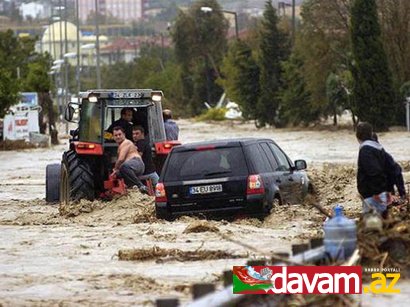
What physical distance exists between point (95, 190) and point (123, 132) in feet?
3.53

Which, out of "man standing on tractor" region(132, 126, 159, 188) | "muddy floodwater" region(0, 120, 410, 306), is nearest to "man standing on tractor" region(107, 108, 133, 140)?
"man standing on tractor" region(132, 126, 159, 188)

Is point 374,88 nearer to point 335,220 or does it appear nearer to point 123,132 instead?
point 123,132

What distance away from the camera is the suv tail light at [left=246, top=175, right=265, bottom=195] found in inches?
749

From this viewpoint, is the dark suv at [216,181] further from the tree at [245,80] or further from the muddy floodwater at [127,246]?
the tree at [245,80]

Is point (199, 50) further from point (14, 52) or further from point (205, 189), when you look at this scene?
point (205, 189)

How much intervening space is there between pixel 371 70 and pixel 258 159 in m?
41.3

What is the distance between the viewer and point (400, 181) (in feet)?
50.8

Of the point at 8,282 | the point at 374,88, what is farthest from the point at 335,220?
the point at 374,88

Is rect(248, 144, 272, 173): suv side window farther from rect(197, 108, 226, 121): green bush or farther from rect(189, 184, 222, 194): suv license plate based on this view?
rect(197, 108, 226, 121): green bush

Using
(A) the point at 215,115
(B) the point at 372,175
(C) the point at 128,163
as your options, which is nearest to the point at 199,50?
(A) the point at 215,115

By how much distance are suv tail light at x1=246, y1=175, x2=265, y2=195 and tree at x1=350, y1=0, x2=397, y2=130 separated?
41.3 m

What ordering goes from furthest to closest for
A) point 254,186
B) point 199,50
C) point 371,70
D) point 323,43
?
point 199,50, point 323,43, point 371,70, point 254,186

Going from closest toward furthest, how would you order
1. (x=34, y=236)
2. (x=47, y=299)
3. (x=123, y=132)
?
1. (x=47, y=299)
2. (x=34, y=236)
3. (x=123, y=132)

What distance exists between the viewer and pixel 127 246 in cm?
1612
